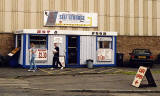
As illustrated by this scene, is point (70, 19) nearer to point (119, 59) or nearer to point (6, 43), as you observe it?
point (119, 59)

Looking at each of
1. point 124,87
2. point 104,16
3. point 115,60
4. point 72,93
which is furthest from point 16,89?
point 104,16

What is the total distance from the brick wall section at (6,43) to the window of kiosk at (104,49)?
21.2 feet

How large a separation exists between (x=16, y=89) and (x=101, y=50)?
40.0 feet

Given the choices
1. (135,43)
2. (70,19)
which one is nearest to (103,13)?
(70,19)

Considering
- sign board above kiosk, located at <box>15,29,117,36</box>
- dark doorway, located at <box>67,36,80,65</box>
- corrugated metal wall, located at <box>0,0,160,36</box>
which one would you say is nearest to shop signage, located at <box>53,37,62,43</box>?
sign board above kiosk, located at <box>15,29,117,36</box>

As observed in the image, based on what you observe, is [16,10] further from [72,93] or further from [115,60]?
[72,93]

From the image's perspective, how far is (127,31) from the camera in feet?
91.7

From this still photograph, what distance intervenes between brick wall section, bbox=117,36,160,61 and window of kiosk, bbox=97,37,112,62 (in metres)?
2.84

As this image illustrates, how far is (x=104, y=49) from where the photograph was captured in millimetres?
24750

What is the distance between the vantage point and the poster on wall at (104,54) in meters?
24.5

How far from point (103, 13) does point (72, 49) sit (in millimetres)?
4500

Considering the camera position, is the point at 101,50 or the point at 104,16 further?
the point at 104,16

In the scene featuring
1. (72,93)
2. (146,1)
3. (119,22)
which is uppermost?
(146,1)

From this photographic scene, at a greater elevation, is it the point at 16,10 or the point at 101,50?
the point at 16,10
